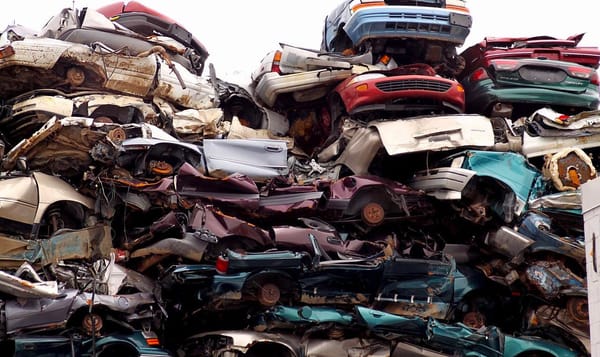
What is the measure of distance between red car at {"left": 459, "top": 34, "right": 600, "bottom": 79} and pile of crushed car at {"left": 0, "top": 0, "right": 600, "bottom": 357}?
9.0 inches

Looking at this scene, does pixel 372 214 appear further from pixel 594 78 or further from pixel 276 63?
pixel 594 78

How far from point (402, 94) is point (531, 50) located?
11.4 feet

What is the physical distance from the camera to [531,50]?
830 inches

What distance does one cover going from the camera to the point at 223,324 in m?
16.7

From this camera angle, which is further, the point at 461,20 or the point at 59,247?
the point at 461,20

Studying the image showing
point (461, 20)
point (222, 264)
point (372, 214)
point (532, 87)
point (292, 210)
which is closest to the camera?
point (222, 264)

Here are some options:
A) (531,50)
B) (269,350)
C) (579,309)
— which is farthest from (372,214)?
(531,50)

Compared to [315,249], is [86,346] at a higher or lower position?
lower

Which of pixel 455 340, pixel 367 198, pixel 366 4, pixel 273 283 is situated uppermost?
pixel 366 4

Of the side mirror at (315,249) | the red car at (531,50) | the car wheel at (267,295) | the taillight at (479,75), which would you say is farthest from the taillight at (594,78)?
the car wheel at (267,295)

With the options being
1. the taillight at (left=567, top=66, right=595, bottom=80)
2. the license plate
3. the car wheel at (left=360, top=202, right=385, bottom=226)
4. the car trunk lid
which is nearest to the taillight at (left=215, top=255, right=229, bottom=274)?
the car wheel at (left=360, top=202, right=385, bottom=226)

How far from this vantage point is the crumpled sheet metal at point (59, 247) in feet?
51.7

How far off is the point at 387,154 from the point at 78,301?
652 centimetres

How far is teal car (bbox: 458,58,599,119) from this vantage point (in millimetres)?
20438
